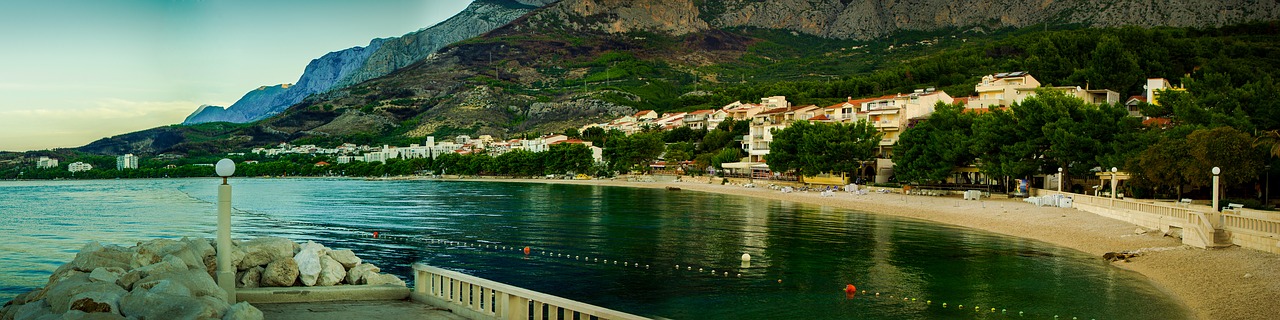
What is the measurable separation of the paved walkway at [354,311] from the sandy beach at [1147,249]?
13.6m

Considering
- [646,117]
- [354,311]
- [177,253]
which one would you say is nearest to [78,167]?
[646,117]

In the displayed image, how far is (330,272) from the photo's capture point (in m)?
12.4

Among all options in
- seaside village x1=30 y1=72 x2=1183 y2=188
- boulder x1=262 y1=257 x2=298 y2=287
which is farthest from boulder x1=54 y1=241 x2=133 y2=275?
seaside village x1=30 y1=72 x2=1183 y2=188

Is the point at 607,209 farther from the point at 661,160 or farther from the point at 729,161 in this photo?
the point at 661,160

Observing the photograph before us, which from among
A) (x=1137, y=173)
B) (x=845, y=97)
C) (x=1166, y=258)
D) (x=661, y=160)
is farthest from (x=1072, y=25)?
(x=1166, y=258)

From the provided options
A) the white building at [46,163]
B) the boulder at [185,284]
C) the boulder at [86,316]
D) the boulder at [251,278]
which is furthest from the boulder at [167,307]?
the white building at [46,163]

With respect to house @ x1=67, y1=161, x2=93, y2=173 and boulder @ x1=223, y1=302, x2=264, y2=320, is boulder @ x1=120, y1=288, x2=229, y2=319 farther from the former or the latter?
house @ x1=67, y1=161, x2=93, y2=173

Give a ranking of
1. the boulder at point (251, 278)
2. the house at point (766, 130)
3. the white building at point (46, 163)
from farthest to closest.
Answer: the white building at point (46, 163), the house at point (766, 130), the boulder at point (251, 278)

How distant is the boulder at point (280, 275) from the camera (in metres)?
12.2

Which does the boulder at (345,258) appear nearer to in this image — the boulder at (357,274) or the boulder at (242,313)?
the boulder at (357,274)

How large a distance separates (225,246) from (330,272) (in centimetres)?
220

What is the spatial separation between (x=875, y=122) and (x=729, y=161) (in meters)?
18.6

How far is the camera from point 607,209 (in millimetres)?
48250

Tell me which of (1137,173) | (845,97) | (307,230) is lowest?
(307,230)
